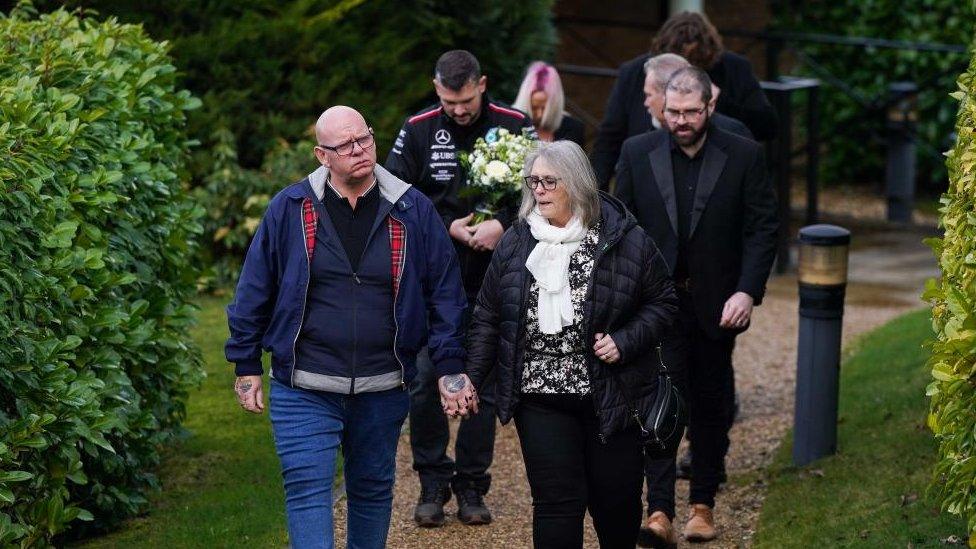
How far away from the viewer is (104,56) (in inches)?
278

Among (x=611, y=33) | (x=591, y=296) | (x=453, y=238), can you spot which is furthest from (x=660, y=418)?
(x=611, y=33)

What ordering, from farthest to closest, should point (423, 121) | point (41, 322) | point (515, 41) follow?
point (515, 41), point (423, 121), point (41, 322)

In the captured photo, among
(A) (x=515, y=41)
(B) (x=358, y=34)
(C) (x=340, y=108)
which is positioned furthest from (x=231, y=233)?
(C) (x=340, y=108)

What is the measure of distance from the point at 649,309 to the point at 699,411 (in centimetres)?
147

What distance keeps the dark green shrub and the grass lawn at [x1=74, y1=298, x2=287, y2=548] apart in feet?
30.3

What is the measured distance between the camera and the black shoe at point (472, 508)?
22.0 ft

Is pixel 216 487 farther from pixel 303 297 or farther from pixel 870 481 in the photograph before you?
pixel 870 481

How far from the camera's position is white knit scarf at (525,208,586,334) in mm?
5117

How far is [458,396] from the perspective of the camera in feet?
17.1

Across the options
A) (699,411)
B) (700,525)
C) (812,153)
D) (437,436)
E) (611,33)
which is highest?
(611,33)

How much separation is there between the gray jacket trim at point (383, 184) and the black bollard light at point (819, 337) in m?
2.77

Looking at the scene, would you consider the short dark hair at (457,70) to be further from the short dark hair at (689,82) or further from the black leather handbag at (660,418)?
the black leather handbag at (660,418)

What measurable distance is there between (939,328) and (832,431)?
7.53 feet

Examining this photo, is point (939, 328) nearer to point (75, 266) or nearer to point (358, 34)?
point (75, 266)
